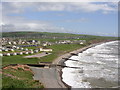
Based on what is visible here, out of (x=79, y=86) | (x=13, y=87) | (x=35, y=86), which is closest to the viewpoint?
(x=13, y=87)

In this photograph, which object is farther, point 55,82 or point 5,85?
point 55,82

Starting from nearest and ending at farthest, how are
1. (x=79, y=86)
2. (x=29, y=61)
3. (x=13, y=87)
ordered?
(x=13, y=87) → (x=79, y=86) → (x=29, y=61)

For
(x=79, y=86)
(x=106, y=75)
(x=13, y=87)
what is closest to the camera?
(x=13, y=87)

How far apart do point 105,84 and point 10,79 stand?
52.8 feet

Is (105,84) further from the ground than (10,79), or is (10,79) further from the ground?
(10,79)

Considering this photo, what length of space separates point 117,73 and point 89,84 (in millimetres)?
12078

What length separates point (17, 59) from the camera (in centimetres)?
5384

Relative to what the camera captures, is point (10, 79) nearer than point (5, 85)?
No

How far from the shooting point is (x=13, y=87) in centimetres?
2583

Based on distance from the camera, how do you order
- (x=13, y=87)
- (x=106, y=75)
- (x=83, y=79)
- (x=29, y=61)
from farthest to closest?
(x=29, y=61), (x=106, y=75), (x=83, y=79), (x=13, y=87)

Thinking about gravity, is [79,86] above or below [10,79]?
below

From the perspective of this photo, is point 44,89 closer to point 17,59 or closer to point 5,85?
point 5,85

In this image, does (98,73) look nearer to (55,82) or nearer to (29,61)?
(55,82)

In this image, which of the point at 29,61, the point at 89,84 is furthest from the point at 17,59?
the point at 89,84
